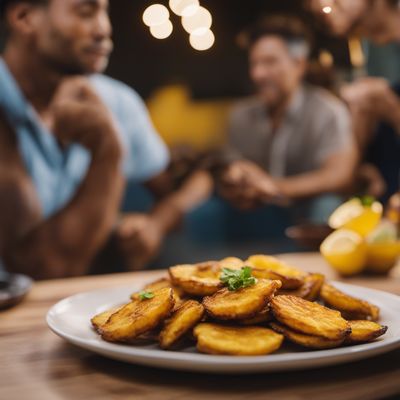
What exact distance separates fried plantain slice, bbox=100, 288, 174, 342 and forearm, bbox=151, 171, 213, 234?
185 centimetres

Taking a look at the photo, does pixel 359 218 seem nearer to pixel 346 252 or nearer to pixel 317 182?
pixel 346 252

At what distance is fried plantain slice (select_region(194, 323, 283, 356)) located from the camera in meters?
0.82

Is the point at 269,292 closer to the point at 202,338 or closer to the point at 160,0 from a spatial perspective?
the point at 202,338

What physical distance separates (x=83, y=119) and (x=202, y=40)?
75cm

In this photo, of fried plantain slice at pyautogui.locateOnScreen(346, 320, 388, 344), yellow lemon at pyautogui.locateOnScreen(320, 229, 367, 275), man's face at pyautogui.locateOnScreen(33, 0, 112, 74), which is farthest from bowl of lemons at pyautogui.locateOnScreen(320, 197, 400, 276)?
man's face at pyautogui.locateOnScreen(33, 0, 112, 74)

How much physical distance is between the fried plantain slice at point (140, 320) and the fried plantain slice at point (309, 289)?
25 centimetres

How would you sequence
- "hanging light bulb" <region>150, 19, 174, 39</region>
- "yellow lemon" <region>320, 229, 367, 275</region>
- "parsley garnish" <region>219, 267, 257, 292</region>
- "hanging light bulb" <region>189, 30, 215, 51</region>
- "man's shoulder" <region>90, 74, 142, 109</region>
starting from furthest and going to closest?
1. "hanging light bulb" <region>189, 30, 215, 51</region>
2. "hanging light bulb" <region>150, 19, 174, 39</region>
3. "man's shoulder" <region>90, 74, 142, 109</region>
4. "yellow lemon" <region>320, 229, 367, 275</region>
5. "parsley garnish" <region>219, 267, 257, 292</region>

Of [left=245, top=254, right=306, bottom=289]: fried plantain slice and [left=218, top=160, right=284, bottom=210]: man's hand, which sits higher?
[left=245, top=254, right=306, bottom=289]: fried plantain slice

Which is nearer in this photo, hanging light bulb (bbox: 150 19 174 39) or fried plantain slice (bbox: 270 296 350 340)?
fried plantain slice (bbox: 270 296 350 340)

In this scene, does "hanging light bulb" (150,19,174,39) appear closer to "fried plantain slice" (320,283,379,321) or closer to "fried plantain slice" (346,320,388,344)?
"fried plantain slice" (320,283,379,321)

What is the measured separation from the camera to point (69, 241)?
2611 mm

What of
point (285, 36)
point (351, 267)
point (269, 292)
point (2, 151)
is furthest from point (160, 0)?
point (269, 292)

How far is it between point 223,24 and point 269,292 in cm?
229

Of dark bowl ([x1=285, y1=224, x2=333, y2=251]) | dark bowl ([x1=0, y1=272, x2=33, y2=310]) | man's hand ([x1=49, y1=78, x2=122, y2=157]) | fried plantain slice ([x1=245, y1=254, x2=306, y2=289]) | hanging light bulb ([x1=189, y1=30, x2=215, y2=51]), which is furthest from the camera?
hanging light bulb ([x1=189, y1=30, x2=215, y2=51])
